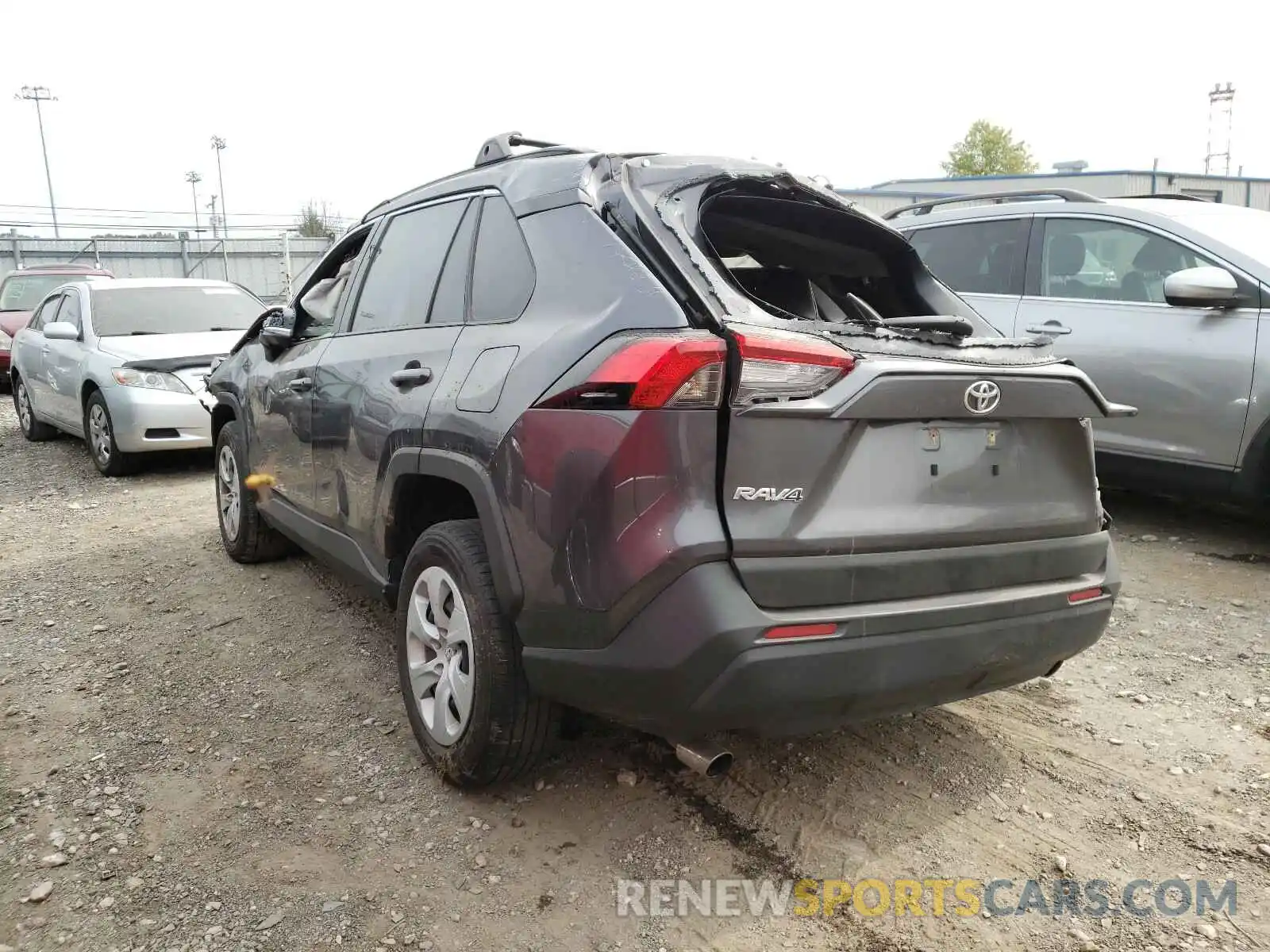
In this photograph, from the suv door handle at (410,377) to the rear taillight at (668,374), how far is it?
99 centimetres

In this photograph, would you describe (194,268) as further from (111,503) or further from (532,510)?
(532,510)

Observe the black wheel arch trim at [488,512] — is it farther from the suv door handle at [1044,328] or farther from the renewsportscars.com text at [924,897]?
the suv door handle at [1044,328]

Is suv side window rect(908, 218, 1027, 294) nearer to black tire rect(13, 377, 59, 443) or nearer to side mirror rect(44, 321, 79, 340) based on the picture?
side mirror rect(44, 321, 79, 340)

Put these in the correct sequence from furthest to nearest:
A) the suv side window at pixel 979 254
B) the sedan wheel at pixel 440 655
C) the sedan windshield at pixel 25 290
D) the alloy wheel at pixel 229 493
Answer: the sedan windshield at pixel 25 290, the suv side window at pixel 979 254, the alloy wheel at pixel 229 493, the sedan wheel at pixel 440 655

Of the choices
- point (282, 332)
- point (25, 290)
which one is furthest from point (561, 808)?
Result: point (25, 290)

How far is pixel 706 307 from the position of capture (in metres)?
2.40

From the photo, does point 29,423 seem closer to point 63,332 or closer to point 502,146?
point 63,332

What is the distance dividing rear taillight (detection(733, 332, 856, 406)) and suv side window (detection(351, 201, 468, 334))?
1.46 metres

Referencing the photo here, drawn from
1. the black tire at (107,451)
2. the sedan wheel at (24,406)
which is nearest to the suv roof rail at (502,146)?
the black tire at (107,451)

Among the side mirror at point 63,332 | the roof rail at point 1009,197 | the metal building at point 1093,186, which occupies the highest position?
the metal building at point 1093,186

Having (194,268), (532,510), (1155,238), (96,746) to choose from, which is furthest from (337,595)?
(194,268)

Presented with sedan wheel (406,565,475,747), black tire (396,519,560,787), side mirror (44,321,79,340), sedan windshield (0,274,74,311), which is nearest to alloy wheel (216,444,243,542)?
sedan wheel (406,565,475,747)

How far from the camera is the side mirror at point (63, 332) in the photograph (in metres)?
8.46

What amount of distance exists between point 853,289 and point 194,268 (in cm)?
3198
